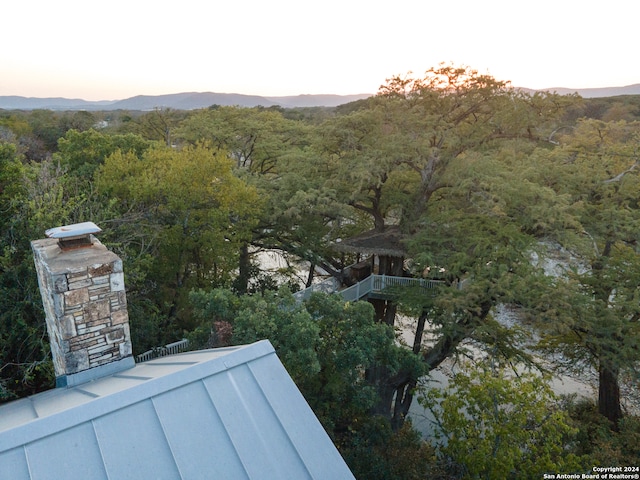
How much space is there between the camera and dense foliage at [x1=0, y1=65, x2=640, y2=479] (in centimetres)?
886

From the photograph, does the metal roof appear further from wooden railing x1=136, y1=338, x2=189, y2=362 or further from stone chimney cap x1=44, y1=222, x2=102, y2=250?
wooden railing x1=136, y1=338, x2=189, y2=362

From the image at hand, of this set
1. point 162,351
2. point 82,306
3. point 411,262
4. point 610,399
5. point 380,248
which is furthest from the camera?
point 380,248

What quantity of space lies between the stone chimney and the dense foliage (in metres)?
2.69

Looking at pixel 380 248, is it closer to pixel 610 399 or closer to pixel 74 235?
pixel 610 399

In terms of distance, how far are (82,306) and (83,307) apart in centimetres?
3

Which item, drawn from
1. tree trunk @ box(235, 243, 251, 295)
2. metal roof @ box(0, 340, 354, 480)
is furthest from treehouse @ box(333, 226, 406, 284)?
metal roof @ box(0, 340, 354, 480)

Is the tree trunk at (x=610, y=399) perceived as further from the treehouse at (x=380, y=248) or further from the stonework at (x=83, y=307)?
the stonework at (x=83, y=307)

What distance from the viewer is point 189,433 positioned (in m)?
3.65

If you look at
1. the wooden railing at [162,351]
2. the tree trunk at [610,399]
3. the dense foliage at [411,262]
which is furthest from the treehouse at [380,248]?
the tree trunk at [610,399]

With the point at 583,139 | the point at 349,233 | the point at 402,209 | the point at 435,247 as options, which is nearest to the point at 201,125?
the point at 349,233

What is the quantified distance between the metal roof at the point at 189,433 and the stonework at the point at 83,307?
3.83ft

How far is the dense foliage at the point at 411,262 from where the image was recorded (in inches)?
349

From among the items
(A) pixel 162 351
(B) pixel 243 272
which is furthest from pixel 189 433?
(B) pixel 243 272

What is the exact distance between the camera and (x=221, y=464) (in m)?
3.51
